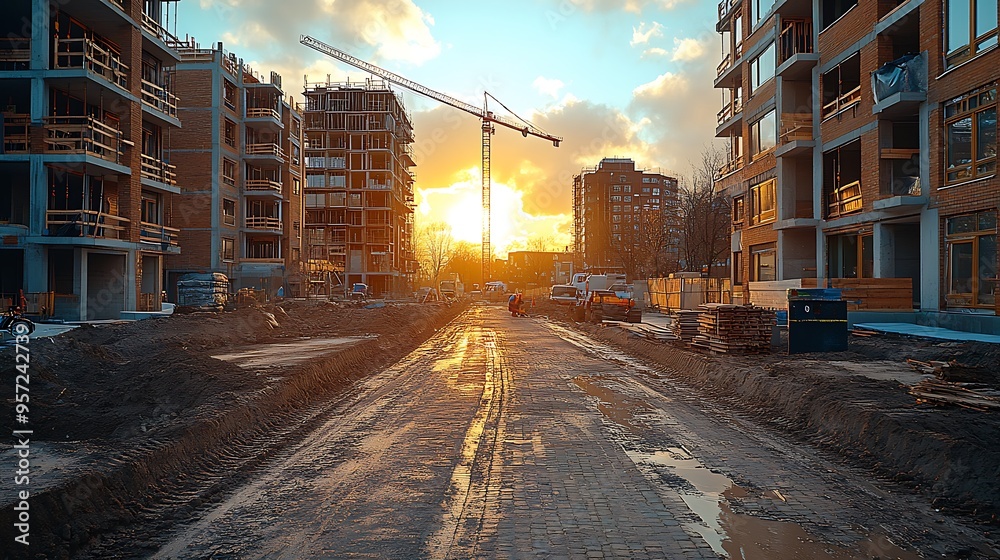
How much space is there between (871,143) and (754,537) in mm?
23549

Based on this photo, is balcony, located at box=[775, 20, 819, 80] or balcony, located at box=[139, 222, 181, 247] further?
balcony, located at box=[139, 222, 181, 247]

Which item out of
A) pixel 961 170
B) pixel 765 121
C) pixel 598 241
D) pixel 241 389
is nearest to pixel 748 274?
pixel 765 121

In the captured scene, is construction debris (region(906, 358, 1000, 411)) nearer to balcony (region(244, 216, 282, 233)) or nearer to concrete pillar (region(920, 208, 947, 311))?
concrete pillar (region(920, 208, 947, 311))

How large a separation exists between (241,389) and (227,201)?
4426 centimetres

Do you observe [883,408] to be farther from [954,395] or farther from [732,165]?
[732,165]

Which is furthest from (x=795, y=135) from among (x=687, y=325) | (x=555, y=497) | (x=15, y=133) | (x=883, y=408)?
(x=15, y=133)

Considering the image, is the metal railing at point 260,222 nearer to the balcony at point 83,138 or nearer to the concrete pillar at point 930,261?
the balcony at point 83,138

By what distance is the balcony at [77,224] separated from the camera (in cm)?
2566

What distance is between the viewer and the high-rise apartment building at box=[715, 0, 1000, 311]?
19484 millimetres

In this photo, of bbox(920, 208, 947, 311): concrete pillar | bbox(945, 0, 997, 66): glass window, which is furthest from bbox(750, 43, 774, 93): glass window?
bbox(920, 208, 947, 311): concrete pillar

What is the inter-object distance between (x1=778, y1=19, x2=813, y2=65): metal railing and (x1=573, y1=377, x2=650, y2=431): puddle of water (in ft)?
79.3

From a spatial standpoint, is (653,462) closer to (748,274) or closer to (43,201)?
(43,201)

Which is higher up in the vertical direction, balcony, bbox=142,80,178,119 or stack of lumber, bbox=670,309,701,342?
balcony, bbox=142,80,178,119

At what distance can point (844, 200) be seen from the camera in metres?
27.8
